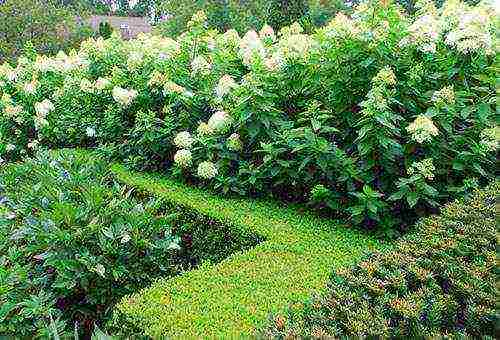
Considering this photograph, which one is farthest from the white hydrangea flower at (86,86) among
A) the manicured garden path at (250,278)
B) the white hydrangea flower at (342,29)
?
the white hydrangea flower at (342,29)

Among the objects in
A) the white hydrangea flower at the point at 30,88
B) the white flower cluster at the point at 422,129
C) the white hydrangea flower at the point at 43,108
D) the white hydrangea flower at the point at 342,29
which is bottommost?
the white hydrangea flower at the point at 43,108

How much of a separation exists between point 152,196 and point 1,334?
1.79 m

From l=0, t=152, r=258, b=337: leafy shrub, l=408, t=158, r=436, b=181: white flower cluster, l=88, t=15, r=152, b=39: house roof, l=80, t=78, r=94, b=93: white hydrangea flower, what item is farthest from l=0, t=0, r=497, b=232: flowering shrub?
l=88, t=15, r=152, b=39: house roof

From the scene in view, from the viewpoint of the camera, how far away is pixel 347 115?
4531mm

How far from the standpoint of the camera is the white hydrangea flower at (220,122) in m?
4.85

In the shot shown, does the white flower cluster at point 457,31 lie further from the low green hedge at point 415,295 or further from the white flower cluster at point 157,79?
the white flower cluster at point 157,79

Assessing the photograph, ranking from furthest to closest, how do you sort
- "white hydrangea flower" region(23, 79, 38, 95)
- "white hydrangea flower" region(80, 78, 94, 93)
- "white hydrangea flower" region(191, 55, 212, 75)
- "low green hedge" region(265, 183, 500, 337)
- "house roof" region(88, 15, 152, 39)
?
"house roof" region(88, 15, 152, 39) < "white hydrangea flower" region(23, 79, 38, 95) < "white hydrangea flower" region(80, 78, 94, 93) < "white hydrangea flower" region(191, 55, 212, 75) < "low green hedge" region(265, 183, 500, 337)

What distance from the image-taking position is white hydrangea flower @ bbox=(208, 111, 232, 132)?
4.85 metres

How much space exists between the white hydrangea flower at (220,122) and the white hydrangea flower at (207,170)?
0.33 metres

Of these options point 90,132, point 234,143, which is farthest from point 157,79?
point 234,143

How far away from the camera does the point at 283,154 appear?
15.2 feet

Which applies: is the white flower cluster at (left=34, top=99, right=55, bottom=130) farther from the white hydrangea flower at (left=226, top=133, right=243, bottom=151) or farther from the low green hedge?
the low green hedge

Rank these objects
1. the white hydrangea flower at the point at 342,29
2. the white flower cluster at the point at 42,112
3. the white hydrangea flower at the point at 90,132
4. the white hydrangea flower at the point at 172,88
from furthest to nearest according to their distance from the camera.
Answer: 1. the white flower cluster at the point at 42,112
2. the white hydrangea flower at the point at 90,132
3. the white hydrangea flower at the point at 172,88
4. the white hydrangea flower at the point at 342,29

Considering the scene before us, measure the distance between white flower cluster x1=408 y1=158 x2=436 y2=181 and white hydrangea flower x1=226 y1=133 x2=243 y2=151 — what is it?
1.45 m
